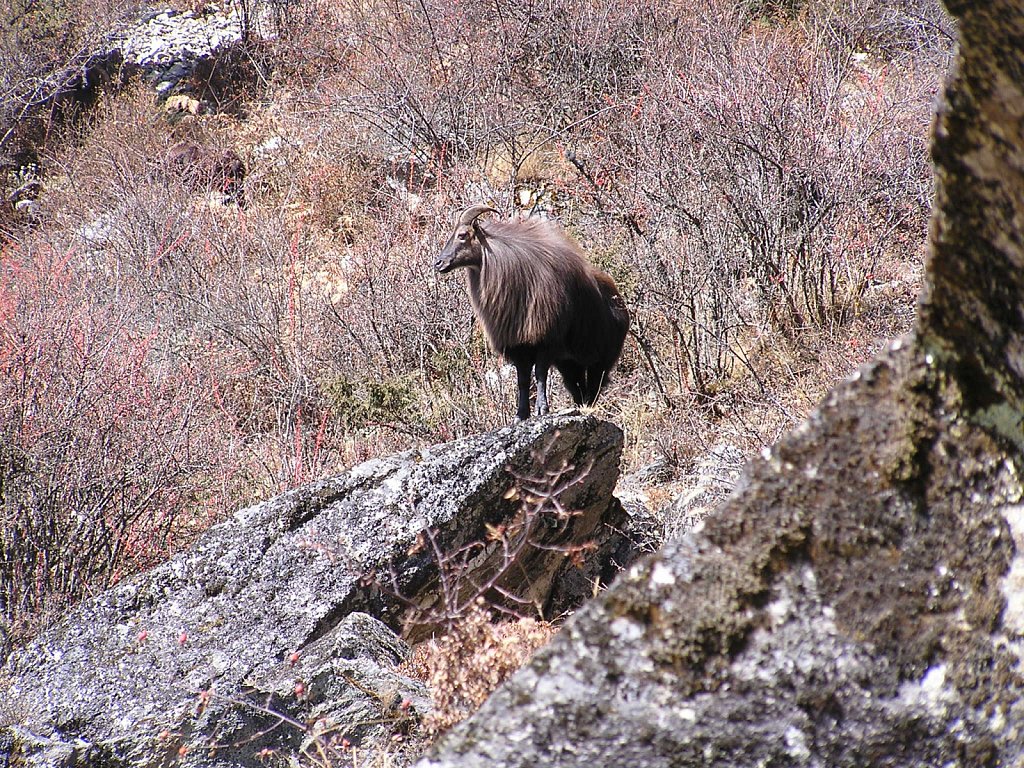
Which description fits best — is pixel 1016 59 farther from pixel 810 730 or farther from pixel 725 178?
pixel 725 178

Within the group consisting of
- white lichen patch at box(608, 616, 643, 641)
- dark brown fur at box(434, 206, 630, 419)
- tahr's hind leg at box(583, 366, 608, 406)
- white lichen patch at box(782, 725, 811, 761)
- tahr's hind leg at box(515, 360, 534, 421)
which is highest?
white lichen patch at box(608, 616, 643, 641)

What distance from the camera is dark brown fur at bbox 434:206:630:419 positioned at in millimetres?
7434

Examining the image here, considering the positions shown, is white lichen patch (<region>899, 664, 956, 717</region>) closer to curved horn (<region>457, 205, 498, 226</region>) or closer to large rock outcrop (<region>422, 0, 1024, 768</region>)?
large rock outcrop (<region>422, 0, 1024, 768</region>)

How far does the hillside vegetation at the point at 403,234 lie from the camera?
6312 mm

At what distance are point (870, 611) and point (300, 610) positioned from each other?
10.7 feet

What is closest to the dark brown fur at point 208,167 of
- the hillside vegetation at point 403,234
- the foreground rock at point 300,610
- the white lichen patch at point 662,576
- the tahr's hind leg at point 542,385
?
the hillside vegetation at point 403,234

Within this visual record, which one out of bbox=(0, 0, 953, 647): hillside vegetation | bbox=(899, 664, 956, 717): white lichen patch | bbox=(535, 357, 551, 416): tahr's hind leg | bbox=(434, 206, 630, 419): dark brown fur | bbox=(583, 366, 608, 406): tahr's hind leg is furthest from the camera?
bbox=(583, 366, 608, 406): tahr's hind leg

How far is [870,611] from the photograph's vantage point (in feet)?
4.02

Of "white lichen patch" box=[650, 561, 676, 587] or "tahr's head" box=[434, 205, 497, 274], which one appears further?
"tahr's head" box=[434, 205, 497, 274]

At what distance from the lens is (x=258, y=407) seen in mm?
10297

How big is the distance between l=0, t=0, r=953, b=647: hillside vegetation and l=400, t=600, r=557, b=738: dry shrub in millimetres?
2339

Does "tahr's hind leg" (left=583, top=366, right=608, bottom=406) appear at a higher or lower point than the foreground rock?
lower

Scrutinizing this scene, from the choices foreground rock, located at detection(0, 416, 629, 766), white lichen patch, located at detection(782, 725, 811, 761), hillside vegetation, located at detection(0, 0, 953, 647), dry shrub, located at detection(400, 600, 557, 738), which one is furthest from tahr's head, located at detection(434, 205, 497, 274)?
white lichen patch, located at detection(782, 725, 811, 761)

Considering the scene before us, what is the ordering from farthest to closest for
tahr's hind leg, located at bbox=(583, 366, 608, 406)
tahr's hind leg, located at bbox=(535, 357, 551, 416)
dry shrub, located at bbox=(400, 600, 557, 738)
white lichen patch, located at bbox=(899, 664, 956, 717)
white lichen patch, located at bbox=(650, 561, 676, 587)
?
tahr's hind leg, located at bbox=(583, 366, 608, 406) < tahr's hind leg, located at bbox=(535, 357, 551, 416) < dry shrub, located at bbox=(400, 600, 557, 738) < white lichen patch, located at bbox=(650, 561, 676, 587) < white lichen patch, located at bbox=(899, 664, 956, 717)
